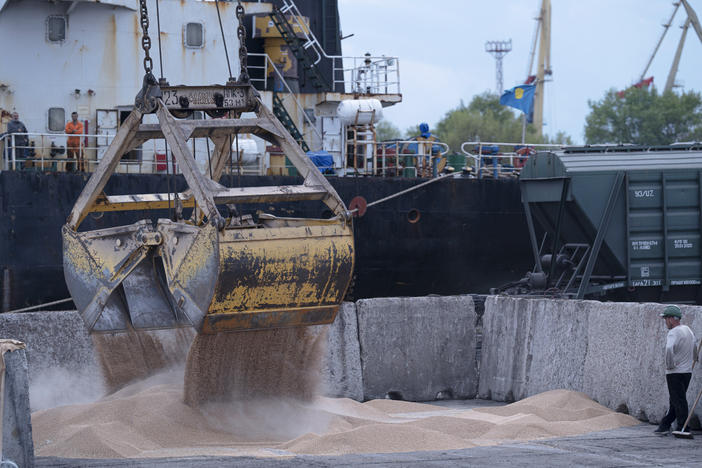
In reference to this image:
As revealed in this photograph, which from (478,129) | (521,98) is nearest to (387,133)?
(478,129)

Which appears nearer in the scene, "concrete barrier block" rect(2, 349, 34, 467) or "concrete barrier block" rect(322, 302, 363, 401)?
"concrete barrier block" rect(2, 349, 34, 467)

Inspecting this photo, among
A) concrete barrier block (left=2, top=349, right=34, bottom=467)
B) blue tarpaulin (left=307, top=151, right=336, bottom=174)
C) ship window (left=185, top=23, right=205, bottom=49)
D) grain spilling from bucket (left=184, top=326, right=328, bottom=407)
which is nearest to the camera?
concrete barrier block (left=2, top=349, right=34, bottom=467)

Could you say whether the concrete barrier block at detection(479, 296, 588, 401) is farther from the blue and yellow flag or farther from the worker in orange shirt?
the blue and yellow flag

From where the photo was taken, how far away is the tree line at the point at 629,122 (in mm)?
84125

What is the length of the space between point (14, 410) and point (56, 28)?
1385 cm

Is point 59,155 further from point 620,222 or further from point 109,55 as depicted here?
point 620,222

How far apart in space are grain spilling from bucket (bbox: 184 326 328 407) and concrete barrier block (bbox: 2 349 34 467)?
2.50 m

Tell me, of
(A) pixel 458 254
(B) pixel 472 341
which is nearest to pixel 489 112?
(A) pixel 458 254

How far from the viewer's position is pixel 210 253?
950 centimetres

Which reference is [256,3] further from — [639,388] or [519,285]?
[639,388]

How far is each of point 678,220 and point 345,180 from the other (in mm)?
6837

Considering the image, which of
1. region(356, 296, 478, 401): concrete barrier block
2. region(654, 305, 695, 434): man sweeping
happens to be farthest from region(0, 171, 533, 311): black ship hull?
region(654, 305, 695, 434): man sweeping

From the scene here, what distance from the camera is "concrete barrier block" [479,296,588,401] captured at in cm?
1291

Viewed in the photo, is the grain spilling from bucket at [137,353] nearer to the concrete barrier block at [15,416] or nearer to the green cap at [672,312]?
the concrete barrier block at [15,416]
